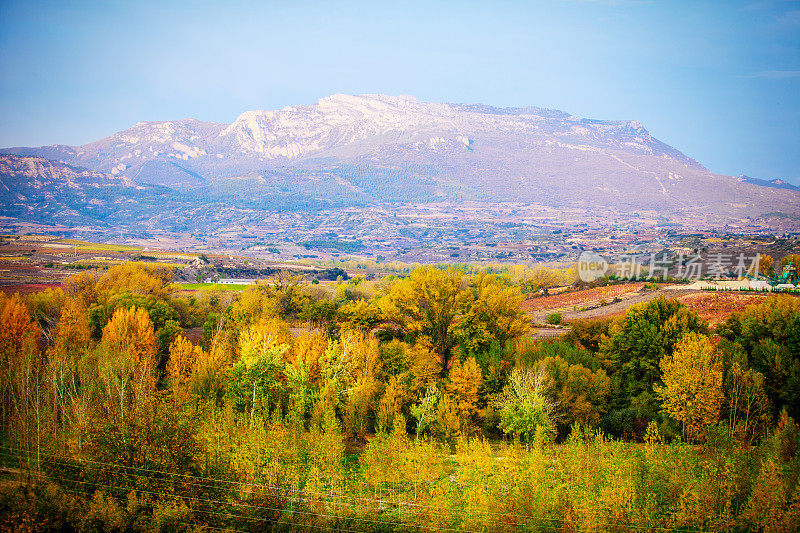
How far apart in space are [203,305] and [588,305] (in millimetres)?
52787

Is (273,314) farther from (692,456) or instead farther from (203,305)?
(692,456)

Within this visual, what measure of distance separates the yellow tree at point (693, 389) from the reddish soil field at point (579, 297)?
4240 centimetres

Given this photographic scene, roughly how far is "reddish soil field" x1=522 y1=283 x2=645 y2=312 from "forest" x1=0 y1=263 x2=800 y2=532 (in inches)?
1110

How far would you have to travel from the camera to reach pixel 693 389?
39.2m

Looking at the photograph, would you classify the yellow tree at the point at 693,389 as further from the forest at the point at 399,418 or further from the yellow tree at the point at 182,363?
the yellow tree at the point at 182,363

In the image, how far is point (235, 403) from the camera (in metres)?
40.6

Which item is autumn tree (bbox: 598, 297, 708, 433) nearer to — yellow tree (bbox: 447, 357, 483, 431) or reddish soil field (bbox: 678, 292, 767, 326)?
yellow tree (bbox: 447, 357, 483, 431)

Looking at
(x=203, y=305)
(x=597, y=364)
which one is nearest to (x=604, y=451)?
(x=597, y=364)

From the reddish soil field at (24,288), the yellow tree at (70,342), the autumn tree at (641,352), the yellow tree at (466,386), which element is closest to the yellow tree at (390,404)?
the yellow tree at (466,386)

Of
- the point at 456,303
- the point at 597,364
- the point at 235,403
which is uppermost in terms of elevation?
the point at 456,303

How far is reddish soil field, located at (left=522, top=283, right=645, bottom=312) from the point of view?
85875 mm

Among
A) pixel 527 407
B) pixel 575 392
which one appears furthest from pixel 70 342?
pixel 575 392

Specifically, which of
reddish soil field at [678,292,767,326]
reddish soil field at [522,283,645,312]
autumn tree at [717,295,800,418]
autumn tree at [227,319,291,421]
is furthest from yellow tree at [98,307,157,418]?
reddish soil field at [678,292,767,326]

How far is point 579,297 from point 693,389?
52.0 meters
